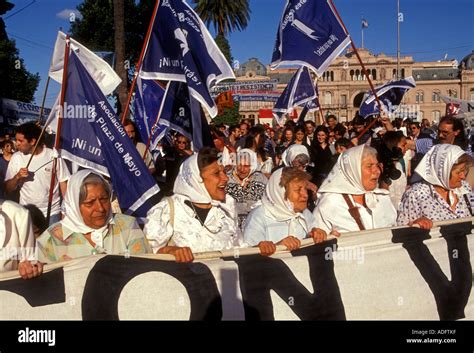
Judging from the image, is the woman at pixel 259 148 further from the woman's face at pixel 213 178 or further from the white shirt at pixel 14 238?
the white shirt at pixel 14 238

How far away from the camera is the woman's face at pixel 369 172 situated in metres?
4.45

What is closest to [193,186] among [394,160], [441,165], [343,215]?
[343,215]

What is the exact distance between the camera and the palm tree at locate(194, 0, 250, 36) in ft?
140

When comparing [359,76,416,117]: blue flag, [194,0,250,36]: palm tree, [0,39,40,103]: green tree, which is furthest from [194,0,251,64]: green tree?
[359,76,416,117]: blue flag

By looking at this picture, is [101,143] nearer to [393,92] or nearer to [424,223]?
[424,223]

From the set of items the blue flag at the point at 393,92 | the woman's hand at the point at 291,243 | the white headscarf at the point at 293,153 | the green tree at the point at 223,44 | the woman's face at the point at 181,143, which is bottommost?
the woman's hand at the point at 291,243

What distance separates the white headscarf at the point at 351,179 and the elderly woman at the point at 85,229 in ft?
5.18

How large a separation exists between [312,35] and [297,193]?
4.30 m

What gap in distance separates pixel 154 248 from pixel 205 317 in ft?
1.80

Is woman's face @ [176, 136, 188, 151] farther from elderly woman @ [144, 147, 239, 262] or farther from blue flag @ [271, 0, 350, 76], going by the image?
elderly woman @ [144, 147, 239, 262]

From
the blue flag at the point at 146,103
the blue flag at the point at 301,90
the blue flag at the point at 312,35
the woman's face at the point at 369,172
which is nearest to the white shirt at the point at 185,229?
the woman's face at the point at 369,172

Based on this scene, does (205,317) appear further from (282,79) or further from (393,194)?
(282,79)

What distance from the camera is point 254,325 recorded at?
3859 mm

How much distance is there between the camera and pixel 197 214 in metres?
4.14
